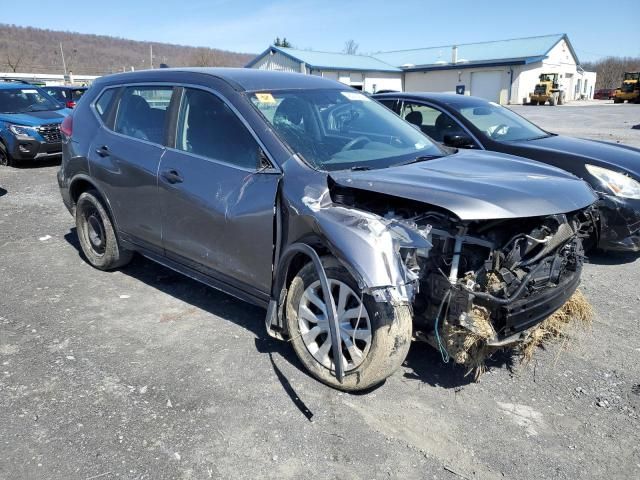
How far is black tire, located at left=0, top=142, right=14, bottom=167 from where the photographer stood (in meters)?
11.6

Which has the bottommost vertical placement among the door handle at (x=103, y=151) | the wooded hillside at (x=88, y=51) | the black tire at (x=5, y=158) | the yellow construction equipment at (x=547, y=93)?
the black tire at (x=5, y=158)

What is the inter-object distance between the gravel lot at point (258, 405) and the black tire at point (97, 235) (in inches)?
23.0

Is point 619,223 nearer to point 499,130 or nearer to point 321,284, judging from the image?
point 499,130

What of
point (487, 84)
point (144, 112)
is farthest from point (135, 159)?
point (487, 84)

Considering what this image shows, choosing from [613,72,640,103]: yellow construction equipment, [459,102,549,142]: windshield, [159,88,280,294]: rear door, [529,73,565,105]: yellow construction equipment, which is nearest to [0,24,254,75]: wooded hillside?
[529,73,565,105]: yellow construction equipment

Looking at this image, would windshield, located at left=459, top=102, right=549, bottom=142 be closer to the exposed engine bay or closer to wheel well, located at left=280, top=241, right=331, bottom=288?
the exposed engine bay

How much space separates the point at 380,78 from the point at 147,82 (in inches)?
1978

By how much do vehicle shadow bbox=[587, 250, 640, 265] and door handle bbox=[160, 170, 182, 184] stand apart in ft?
13.9

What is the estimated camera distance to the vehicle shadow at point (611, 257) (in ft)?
17.8

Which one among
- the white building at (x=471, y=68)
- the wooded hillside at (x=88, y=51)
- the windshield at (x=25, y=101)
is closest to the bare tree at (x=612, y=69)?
the white building at (x=471, y=68)

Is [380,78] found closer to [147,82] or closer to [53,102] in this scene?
[53,102]

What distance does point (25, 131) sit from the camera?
37.3 ft

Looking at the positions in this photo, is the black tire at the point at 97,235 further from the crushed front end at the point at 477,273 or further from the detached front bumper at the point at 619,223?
the detached front bumper at the point at 619,223

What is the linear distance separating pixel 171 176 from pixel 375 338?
1963mm
